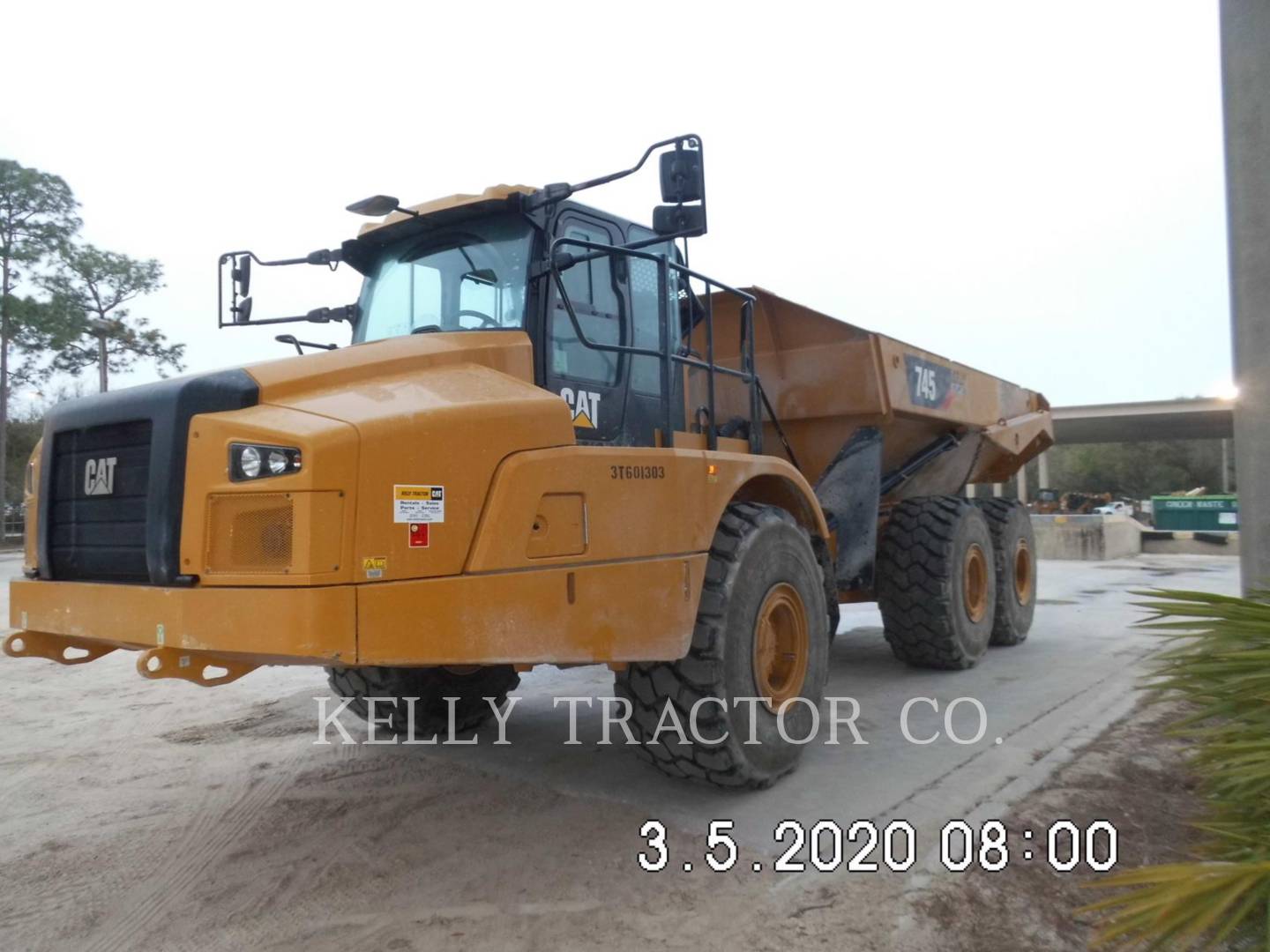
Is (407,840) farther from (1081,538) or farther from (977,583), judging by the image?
(1081,538)

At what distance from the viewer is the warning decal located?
2.82 metres

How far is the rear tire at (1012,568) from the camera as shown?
761 cm

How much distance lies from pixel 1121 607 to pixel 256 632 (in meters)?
9.89

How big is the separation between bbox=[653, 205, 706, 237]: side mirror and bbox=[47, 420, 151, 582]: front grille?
194 cm

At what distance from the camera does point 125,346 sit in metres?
36.7

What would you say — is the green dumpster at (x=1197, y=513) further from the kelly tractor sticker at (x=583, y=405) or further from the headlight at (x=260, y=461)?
the headlight at (x=260, y=461)

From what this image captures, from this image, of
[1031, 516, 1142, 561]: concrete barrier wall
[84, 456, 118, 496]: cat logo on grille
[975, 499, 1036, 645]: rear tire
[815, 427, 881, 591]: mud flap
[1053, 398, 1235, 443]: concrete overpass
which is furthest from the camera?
[1053, 398, 1235, 443]: concrete overpass

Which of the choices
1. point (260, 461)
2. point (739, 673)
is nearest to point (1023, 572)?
point (739, 673)

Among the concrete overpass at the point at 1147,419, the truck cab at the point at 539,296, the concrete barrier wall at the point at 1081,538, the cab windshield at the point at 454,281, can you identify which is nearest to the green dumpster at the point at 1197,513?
the concrete overpass at the point at 1147,419

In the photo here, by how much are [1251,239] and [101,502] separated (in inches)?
210

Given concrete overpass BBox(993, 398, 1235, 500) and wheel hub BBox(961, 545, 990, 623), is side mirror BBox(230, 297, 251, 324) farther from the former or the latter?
concrete overpass BBox(993, 398, 1235, 500)

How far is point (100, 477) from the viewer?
3293 mm

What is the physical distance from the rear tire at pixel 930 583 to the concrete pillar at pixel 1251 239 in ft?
6.32

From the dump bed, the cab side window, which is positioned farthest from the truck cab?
the dump bed
